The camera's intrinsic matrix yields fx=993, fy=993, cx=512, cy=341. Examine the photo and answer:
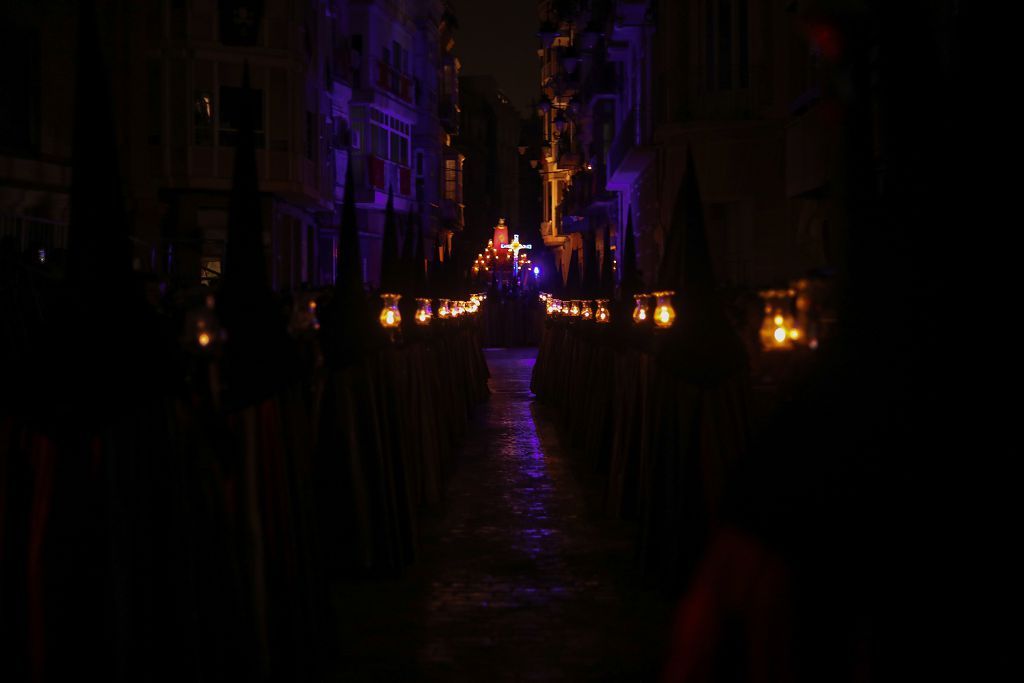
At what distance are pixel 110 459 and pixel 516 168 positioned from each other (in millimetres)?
79832

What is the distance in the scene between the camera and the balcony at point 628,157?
27744 millimetres

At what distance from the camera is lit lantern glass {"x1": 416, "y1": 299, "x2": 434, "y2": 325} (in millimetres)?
12250

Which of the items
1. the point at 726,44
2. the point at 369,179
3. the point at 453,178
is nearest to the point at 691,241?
the point at 726,44

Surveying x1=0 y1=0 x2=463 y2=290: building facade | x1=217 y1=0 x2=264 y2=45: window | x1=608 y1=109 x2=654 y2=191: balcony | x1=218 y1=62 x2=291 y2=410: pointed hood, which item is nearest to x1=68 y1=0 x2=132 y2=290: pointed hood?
x1=218 y1=62 x2=291 y2=410: pointed hood

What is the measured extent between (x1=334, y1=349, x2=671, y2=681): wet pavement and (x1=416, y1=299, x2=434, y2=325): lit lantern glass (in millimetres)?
2157

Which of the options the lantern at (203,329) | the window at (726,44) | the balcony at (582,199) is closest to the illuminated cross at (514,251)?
the balcony at (582,199)

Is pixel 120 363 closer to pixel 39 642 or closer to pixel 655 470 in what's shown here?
pixel 39 642

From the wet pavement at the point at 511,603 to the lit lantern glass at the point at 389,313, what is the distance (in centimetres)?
208

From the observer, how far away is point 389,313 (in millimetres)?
9328

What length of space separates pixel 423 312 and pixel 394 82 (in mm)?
30828

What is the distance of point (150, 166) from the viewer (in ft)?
87.7

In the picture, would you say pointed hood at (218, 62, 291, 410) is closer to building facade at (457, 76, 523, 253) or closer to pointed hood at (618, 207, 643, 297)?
pointed hood at (618, 207, 643, 297)

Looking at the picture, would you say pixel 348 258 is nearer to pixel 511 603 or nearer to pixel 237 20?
pixel 511 603

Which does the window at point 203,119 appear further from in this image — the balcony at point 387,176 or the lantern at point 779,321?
the lantern at point 779,321
